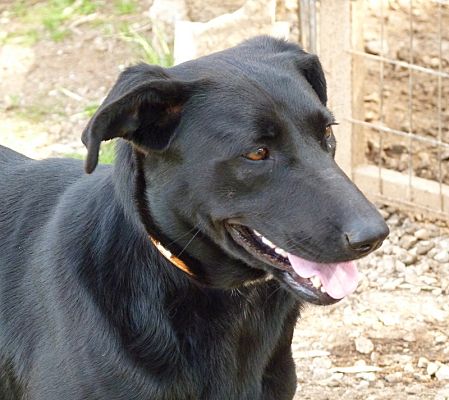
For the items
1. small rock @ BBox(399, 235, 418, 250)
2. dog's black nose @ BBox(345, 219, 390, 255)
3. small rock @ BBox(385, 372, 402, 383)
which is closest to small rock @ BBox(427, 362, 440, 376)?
small rock @ BBox(385, 372, 402, 383)

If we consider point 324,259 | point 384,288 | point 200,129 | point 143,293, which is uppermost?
point 200,129

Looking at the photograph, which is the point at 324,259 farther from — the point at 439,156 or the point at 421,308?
the point at 439,156

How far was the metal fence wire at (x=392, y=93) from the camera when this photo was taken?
18.8ft

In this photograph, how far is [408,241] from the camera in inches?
220

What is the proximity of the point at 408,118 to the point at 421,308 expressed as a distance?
53.2 inches

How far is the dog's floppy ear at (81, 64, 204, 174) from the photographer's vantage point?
3086 mm

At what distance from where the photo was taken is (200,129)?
10.7 feet

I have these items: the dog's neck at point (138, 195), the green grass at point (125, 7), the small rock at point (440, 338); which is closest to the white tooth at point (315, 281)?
the dog's neck at point (138, 195)

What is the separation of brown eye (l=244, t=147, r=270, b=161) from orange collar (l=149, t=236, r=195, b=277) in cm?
43

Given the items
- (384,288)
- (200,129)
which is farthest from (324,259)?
(384,288)

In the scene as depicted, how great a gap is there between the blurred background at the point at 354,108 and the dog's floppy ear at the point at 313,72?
154cm

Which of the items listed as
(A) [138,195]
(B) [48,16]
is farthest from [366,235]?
(B) [48,16]

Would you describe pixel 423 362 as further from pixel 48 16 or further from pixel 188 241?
pixel 48 16

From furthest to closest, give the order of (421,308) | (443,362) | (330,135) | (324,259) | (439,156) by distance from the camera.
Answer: (439,156)
(421,308)
(443,362)
(330,135)
(324,259)
